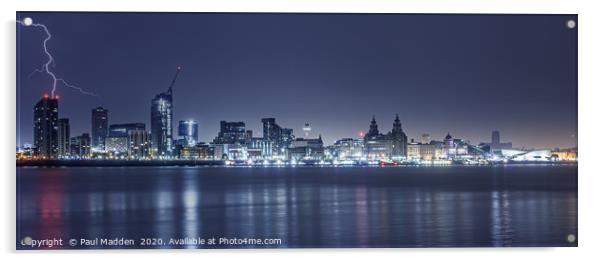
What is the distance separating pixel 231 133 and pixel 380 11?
3082mm

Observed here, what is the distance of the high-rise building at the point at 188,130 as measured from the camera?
8.74 m

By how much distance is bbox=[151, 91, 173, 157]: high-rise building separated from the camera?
8.31 meters

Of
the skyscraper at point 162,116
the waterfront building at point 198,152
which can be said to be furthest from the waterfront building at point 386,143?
the skyscraper at point 162,116

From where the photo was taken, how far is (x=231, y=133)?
360 inches

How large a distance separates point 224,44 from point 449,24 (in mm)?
2108

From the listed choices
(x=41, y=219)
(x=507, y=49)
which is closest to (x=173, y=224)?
(x=41, y=219)

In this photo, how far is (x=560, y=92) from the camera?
23.4ft

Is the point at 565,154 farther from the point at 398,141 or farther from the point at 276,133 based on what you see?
the point at 276,133

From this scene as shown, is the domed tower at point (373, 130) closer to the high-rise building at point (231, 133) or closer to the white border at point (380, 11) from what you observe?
the high-rise building at point (231, 133)

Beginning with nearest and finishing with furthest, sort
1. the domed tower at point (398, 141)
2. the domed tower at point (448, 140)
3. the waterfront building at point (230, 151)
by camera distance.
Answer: the domed tower at point (398, 141) → the domed tower at point (448, 140) → the waterfront building at point (230, 151)

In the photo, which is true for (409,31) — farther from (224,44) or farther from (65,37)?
(65,37)

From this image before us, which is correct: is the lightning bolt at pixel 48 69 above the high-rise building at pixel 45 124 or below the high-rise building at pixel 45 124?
above

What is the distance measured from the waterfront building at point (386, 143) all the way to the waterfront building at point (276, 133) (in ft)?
2.98

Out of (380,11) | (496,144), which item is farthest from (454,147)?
(380,11)
